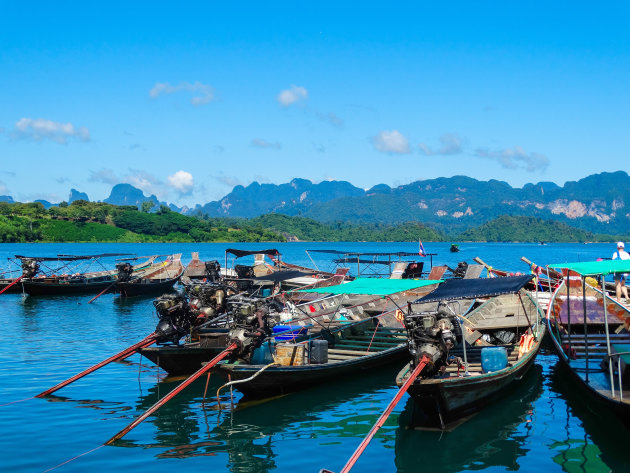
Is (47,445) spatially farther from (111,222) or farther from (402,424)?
(111,222)

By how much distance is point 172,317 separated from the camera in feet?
Result: 55.6

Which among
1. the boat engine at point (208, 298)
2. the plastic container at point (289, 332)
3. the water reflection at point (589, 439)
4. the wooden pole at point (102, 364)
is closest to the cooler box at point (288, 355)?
the plastic container at point (289, 332)

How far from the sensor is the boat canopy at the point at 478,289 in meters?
14.3

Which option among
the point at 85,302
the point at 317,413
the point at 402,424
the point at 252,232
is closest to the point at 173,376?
the point at 317,413

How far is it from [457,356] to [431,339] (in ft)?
9.83

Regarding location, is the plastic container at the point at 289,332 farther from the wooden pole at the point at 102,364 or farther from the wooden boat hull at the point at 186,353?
the wooden pole at the point at 102,364

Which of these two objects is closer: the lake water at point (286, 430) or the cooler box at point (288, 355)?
the lake water at point (286, 430)

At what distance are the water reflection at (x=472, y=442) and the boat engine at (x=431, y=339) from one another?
4.60ft

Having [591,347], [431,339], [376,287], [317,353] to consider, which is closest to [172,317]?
[317,353]

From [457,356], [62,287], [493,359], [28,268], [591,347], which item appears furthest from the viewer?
[62,287]

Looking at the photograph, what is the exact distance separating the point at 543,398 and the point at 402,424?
189 inches

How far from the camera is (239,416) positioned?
45.1 ft

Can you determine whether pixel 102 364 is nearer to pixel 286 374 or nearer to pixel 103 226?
pixel 286 374

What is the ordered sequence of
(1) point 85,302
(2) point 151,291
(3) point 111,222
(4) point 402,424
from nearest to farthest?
(4) point 402,424
(1) point 85,302
(2) point 151,291
(3) point 111,222
